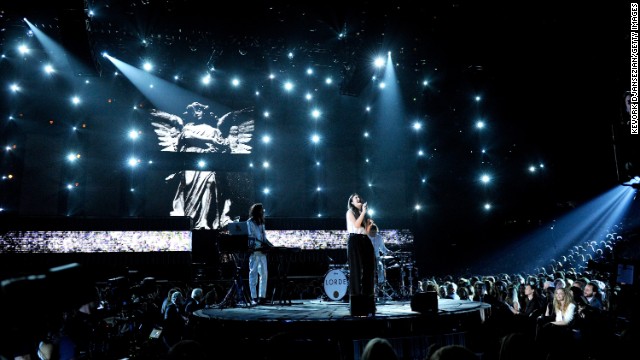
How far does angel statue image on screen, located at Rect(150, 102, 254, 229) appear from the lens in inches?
588

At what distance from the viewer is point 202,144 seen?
1554 cm

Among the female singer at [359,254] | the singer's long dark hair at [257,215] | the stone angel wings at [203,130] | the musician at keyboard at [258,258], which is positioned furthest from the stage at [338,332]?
the stone angel wings at [203,130]

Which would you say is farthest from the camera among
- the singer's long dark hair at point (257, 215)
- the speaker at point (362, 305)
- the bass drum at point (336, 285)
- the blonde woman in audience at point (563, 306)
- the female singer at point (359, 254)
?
the bass drum at point (336, 285)

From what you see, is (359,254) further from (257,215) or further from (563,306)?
(563,306)

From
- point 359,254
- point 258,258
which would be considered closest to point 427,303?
point 359,254

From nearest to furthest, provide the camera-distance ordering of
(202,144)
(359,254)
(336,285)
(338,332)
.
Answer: (338,332) < (359,254) < (336,285) < (202,144)

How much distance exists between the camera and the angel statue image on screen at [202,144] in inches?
588

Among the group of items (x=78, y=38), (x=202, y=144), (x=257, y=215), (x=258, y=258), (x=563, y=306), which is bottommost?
(x=563, y=306)

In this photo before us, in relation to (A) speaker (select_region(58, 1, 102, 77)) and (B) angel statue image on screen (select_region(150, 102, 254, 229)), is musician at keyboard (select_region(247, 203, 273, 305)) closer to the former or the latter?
(A) speaker (select_region(58, 1, 102, 77))

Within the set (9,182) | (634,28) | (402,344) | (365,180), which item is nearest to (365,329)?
(402,344)

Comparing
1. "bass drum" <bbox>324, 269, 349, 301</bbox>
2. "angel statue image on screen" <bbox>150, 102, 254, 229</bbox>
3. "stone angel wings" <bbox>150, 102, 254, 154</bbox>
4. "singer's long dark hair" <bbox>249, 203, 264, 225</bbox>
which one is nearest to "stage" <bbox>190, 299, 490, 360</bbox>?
"singer's long dark hair" <bbox>249, 203, 264, 225</bbox>

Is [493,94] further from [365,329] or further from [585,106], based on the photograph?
[365,329]

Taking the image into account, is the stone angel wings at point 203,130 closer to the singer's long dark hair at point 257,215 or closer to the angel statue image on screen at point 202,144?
the angel statue image on screen at point 202,144

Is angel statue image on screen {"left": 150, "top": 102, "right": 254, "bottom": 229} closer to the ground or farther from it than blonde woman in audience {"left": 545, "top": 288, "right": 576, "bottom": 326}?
farther from it
